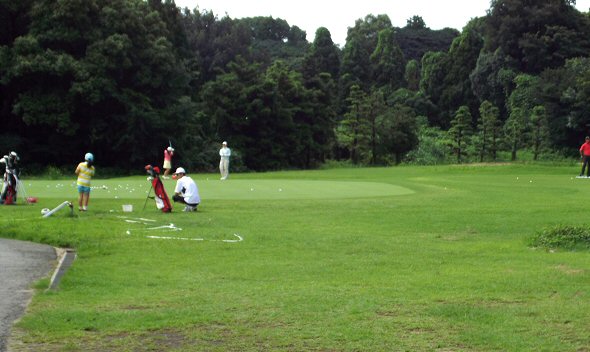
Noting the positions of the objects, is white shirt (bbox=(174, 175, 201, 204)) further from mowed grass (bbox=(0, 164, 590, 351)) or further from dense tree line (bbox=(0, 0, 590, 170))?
dense tree line (bbox=(0, 0, 590, 170))

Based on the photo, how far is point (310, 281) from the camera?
10250 millimetres

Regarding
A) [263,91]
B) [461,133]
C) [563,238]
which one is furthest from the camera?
[461,133]

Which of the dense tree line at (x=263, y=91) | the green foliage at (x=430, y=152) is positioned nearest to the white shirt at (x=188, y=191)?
the dense tree line at (x=263, y=91)

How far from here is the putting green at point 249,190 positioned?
24688 mm

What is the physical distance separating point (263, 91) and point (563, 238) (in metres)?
45.9

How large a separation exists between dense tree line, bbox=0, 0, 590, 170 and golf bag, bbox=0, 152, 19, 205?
2340 cm

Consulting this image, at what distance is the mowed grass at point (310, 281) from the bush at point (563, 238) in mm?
426

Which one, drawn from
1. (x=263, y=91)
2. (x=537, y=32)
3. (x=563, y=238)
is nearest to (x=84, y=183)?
(x=563, y=238)

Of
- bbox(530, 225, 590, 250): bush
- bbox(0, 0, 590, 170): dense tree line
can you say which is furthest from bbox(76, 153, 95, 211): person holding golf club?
bbox(0, 0, 590, 170): dense tree line

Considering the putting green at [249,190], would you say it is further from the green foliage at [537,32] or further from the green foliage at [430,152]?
the green foliage at [537,32]

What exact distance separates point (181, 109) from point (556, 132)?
1040 inches

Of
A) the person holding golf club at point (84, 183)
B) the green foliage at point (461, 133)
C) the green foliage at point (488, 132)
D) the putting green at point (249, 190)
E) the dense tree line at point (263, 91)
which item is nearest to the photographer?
the person holding golf club at point (84, 183)

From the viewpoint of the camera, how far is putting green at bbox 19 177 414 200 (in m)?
24.7

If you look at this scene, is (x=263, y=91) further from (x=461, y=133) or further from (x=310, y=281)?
(x=310, y=281)
